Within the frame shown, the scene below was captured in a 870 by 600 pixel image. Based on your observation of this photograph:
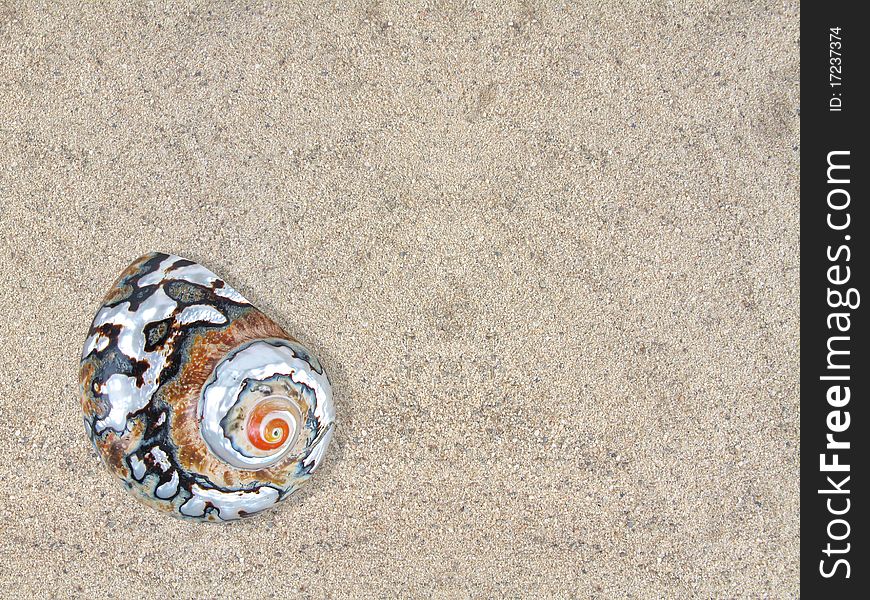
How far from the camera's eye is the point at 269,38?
1202 mm

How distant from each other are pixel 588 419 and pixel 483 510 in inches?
10.7

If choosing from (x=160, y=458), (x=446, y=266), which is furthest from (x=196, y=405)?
(x=446, y=266)

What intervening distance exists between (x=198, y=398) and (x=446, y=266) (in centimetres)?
50

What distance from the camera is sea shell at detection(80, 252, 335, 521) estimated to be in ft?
3.28

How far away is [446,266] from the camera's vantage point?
1.21 metres

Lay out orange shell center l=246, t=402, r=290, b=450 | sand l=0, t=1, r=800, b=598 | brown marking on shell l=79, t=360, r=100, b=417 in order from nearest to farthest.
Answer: orange shell center l=246, t=402, r=290, b=450 → brown marking on shell l=79, t=360, r=100, b=417 → sand l=0, t=1, r=800, b=598

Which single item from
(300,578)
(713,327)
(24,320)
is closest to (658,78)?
(713,327)

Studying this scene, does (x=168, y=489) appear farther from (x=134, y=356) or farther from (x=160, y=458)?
(x=134, y=356)

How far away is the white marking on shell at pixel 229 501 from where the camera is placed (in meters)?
1.08
